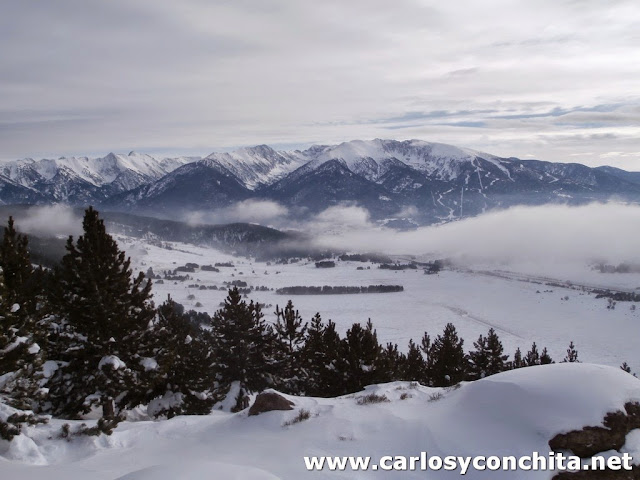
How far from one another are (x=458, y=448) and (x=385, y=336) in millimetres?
120287

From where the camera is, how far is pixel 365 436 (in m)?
14.0

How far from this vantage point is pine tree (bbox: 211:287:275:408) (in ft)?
118

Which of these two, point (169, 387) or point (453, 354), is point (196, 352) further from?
point (453, 354)

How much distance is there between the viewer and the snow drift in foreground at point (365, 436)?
11953 millimetres

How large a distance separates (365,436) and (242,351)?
23975mm

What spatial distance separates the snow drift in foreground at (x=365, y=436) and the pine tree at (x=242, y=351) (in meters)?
19.9

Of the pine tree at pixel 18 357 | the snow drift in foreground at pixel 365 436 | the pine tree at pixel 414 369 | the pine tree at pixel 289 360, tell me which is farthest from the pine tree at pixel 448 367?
the pine tree at pixel 18 357

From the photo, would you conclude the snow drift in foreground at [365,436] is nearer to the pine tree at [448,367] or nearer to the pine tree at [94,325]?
the pine tree at [94,325]

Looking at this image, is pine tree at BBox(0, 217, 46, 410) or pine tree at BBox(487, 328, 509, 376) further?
pine tree at BBox(487, 328, 509, 376)

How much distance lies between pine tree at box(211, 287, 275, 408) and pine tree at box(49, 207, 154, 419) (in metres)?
16.0

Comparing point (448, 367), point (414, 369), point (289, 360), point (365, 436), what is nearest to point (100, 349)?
point (365, 436)

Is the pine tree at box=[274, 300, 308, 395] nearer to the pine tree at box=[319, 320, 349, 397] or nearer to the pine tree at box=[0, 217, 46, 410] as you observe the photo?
the pine tree at box=[319, 320, 349, 397]

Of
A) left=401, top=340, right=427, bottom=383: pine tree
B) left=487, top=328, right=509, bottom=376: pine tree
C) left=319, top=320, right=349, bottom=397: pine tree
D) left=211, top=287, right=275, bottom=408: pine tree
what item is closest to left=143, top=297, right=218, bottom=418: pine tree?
left=211, top=287, right=275, bottom=408: pine tree

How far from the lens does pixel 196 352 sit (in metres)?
28.0
